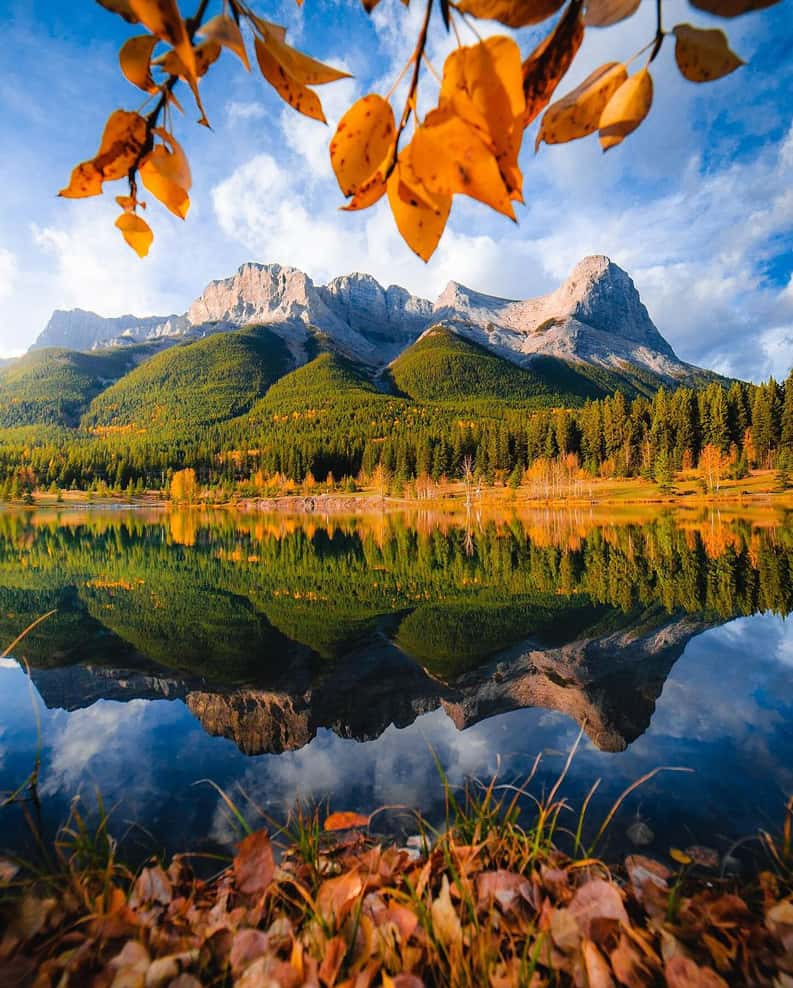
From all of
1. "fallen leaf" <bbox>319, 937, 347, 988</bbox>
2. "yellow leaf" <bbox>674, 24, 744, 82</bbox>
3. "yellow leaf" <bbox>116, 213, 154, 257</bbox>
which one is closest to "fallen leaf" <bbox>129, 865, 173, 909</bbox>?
"fallen leaf" <bbox>319, 937, 347, 988</bbox>

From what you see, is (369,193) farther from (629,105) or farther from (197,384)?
(197,384)

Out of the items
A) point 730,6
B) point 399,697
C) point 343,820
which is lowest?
point 399,697

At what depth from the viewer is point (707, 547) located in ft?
49.6

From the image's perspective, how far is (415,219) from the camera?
2.13 ft

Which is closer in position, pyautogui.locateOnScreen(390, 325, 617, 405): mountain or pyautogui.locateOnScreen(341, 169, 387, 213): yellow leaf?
pyautogui.locateOnScreen(341, 169, 387, 213): yellow leaf

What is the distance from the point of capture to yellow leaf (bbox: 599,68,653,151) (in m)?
0.58

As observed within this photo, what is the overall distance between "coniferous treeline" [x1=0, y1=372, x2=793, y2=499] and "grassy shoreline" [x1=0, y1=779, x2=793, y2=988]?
195 ft

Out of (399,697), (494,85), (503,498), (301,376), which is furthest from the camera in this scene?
(301,376)

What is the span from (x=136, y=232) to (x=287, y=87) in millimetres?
374

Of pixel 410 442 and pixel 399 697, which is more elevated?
pixel 410 442

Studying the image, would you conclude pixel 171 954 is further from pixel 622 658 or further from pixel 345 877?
pixel 622 658

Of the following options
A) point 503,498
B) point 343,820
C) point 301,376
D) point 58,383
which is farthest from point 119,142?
point 58,383

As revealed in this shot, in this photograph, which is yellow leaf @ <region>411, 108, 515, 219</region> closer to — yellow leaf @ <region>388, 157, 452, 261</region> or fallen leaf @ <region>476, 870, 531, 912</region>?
yellow leaf @ <region>388, 157, 452, 261</region>

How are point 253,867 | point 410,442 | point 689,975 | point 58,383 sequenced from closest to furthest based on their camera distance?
point 689,975 < point 253,867 < point 410,442 < point 58,383
